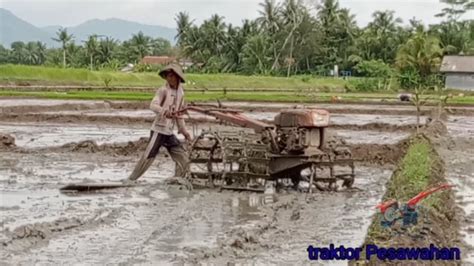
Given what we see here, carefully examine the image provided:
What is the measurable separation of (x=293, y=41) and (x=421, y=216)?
52.7 metres

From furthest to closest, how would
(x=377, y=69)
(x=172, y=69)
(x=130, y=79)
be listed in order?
(x=377, y=69)
(x=130, y=79)
(x=172, y=69)

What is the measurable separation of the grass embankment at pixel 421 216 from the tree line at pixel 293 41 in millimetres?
44918

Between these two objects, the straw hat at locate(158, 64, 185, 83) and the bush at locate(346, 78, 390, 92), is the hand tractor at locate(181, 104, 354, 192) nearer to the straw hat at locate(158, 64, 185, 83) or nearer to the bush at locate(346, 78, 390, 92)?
the straw hat at locate(158, 64, 185, 83)

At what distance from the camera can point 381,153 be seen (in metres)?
14.5

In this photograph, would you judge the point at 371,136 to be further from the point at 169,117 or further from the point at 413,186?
the point at 413,186

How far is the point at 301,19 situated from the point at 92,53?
16.7m

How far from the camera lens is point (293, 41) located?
2288 inches

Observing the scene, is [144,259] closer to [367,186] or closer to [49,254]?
[49,254]

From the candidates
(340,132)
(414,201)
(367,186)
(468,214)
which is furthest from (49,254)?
(340,132)

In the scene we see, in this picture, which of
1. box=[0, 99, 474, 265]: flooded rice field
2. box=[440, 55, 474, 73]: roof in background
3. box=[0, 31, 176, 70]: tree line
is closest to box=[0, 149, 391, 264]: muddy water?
box=[0, 99, 474, 265]: flooded rice field

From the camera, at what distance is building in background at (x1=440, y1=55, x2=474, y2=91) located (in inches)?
1917

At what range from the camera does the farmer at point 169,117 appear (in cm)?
977

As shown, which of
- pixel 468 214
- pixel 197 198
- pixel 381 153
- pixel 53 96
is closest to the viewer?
pixel 468 214

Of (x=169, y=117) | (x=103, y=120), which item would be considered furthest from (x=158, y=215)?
(x=103, y=120)
